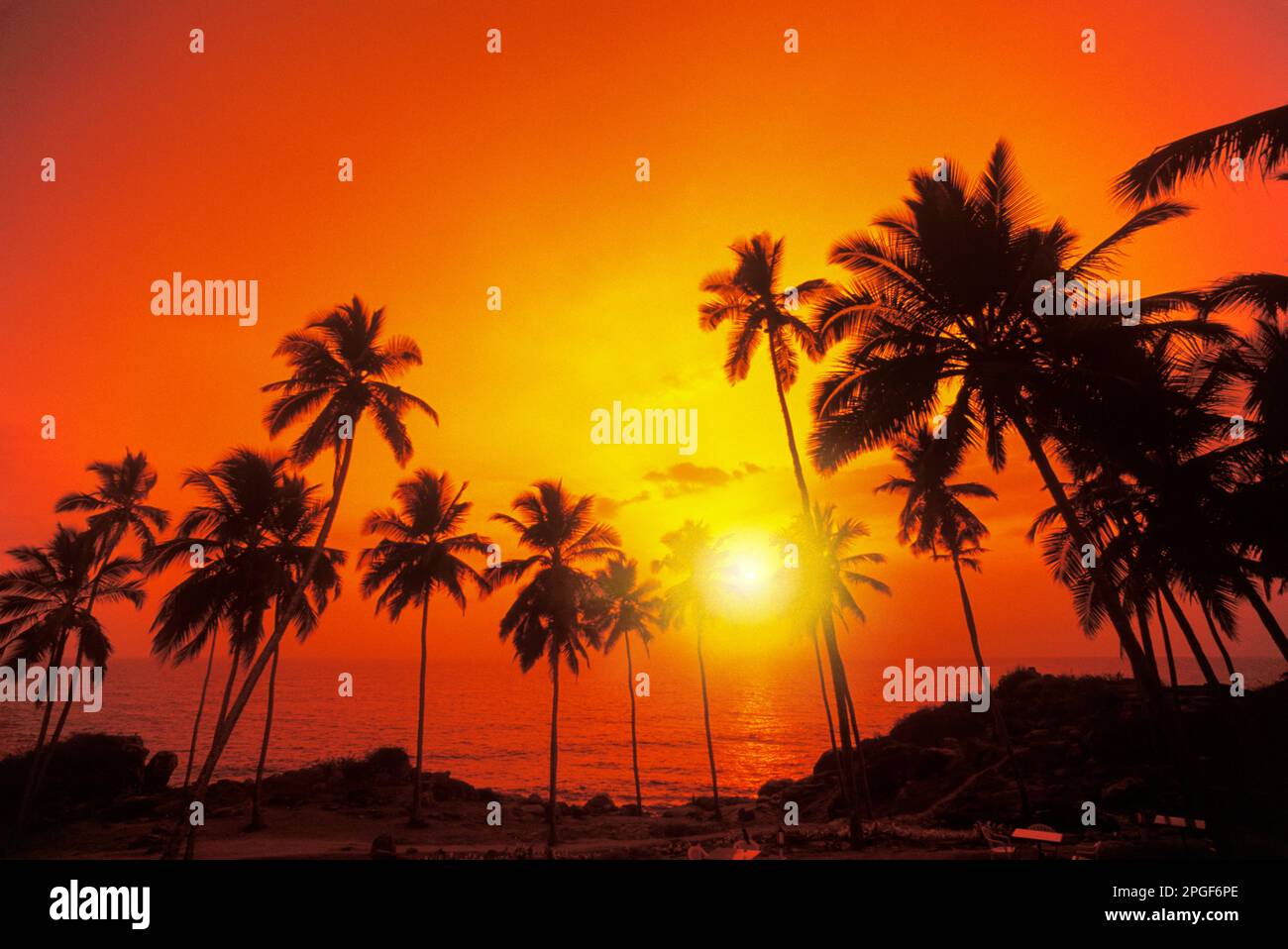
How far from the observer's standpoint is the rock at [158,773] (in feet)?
114

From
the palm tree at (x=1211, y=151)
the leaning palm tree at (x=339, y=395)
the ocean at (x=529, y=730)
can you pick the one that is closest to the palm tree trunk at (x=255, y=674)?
the leaning palm tree at (x=339, y=395)

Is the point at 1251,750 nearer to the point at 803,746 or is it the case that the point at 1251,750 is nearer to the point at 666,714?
the point at 803,746

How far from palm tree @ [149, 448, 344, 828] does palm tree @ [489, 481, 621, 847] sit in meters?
8.31

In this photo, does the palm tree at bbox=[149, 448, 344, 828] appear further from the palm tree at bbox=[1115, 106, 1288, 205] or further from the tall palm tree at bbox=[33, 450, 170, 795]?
the palm tree at bbox=[1115, 106, 1288, 205]

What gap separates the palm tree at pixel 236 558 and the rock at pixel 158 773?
1774 cm

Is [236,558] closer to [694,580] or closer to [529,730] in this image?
[694,580]

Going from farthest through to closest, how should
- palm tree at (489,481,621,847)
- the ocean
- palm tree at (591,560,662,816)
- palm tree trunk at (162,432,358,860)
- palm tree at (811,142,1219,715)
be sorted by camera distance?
the ocean < palm tree at (591,560,662,816) < palm tree at (489,481,621,847) < palm tree trunk at (162,432,358,860) < palm tree at (811,142,1219,715)

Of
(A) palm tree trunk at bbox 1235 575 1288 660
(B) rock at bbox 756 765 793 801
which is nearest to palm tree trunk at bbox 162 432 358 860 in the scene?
(A) palm tree trunk at bbox 1235 575 1288 660

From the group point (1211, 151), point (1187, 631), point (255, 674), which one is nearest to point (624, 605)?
point (255, 674)

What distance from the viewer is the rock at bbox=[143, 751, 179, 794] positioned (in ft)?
114

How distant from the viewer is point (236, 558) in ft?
72.1

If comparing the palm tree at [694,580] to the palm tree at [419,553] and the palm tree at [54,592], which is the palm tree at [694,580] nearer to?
the palm tree at [419,553]

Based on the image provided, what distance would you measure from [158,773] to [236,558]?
942 inches

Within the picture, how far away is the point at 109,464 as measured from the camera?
27.4 meters
